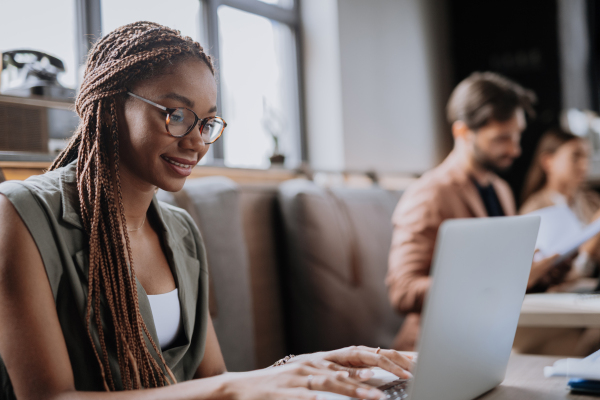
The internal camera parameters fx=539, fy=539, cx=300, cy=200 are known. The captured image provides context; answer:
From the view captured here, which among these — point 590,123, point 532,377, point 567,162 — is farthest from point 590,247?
point 532,377


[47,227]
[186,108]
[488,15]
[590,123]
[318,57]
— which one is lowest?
[47,227]

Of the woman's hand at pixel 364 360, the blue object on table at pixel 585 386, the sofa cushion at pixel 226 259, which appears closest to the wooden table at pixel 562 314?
the blue object on table at pixel 585 386

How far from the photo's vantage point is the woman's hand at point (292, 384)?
0.62 meters

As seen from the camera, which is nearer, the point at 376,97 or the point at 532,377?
the point at 532,377

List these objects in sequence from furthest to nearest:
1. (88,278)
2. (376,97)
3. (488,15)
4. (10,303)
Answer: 1. (488,15)
2. (376,97)
3. (88,278)
4. (10,303)

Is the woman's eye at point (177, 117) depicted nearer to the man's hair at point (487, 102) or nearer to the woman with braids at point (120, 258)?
the woman with braids at point (120, 258)

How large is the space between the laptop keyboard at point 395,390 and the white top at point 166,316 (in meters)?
0.42

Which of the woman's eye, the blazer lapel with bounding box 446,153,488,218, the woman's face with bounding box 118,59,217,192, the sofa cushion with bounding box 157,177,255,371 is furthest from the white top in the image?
the blazer lapel with bounding box 446,153,488,218

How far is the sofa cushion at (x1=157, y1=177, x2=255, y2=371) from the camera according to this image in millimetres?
1562

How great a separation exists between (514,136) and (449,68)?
7.38ft

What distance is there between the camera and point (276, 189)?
6.90ft

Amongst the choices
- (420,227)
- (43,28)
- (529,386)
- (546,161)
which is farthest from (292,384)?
(546,161)

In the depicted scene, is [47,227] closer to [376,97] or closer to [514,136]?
[514,136]

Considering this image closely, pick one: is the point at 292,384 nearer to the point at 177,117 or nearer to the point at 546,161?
the point at 177,117
